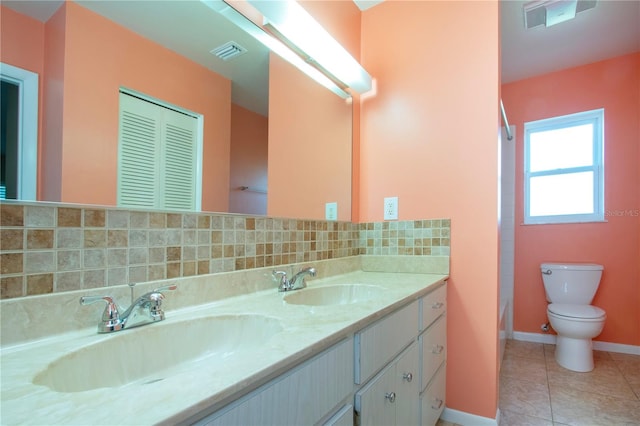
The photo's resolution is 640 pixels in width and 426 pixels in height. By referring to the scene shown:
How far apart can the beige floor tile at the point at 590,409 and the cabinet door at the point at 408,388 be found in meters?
1.00

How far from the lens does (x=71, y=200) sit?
732 mm

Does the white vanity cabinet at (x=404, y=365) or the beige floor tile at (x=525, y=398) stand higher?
the white vanity cabinet at (x=404, y=365)

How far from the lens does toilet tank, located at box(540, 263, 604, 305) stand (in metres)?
2.40

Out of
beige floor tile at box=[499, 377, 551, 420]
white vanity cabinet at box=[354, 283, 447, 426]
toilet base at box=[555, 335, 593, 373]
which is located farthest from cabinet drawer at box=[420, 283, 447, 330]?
toilet base at box=[555, 335, 593, 373]

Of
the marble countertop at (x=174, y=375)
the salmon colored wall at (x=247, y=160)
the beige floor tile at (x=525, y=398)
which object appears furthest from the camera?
the beige floor tile at (x=525, y=398)

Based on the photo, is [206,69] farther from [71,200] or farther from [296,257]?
[296,257]

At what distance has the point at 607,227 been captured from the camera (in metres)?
2.48

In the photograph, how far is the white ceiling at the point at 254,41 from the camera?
890 mm

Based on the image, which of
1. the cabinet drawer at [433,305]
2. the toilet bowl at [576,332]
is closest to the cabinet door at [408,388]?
the cabinet drawer at [433,305]

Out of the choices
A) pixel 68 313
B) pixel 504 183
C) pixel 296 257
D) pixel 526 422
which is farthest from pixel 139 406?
pixel 504 183

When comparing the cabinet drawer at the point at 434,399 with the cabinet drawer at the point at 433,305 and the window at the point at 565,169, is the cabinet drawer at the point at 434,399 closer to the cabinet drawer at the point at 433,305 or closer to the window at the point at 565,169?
the cabinet drawer at the point at 433,305

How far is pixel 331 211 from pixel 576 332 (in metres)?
1.93

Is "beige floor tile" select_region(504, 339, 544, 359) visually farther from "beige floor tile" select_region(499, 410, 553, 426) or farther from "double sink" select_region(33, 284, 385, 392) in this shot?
"double sink" select_region(33, 284, 385, 392)

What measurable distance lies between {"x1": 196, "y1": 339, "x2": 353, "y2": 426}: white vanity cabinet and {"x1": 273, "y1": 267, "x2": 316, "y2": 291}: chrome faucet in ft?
1.62
